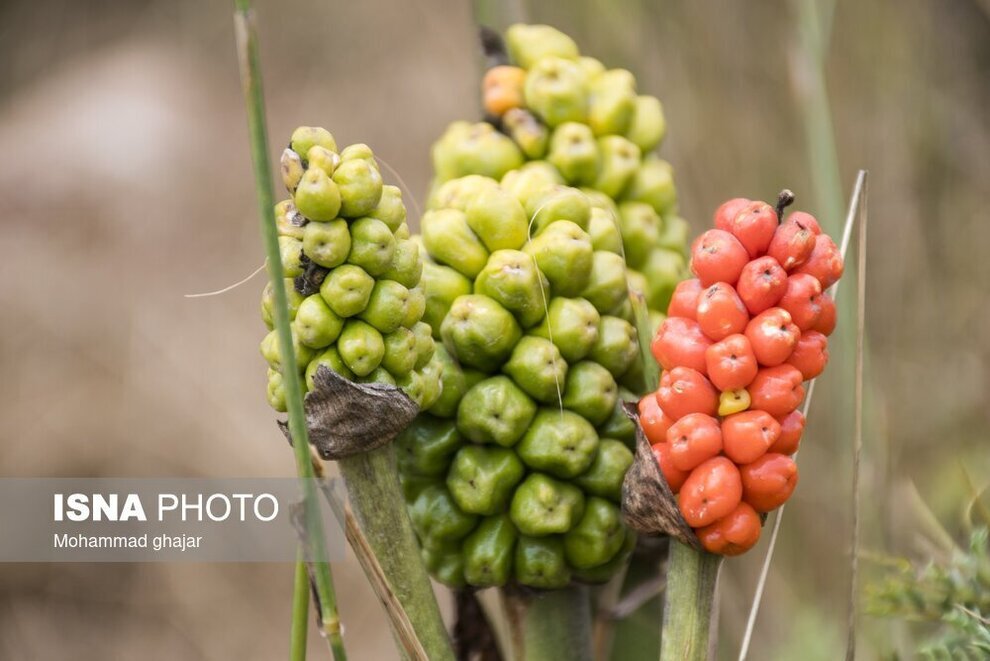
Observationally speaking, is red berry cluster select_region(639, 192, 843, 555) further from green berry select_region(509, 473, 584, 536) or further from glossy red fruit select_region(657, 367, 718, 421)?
green berry select_region(509, 473, 584, 536)

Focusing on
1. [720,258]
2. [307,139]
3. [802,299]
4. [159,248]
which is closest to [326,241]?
[307,139]

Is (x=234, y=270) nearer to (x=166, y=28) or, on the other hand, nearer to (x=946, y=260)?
(x=166, y=28)

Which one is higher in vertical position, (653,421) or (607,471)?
(653,421)

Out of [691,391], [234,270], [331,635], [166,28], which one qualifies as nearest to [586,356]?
[691,391]

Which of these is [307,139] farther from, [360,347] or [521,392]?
[521,392]

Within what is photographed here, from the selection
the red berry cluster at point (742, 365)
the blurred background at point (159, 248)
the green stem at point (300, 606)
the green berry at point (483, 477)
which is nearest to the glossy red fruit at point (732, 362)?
the red berry cluster at point (742, 365)

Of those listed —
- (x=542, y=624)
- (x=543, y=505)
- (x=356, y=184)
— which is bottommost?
(x=542, y=624)

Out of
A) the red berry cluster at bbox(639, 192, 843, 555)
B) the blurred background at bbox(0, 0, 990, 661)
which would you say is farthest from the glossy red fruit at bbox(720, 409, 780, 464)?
the blurred background at bbox(0, 0, 990, 661)
